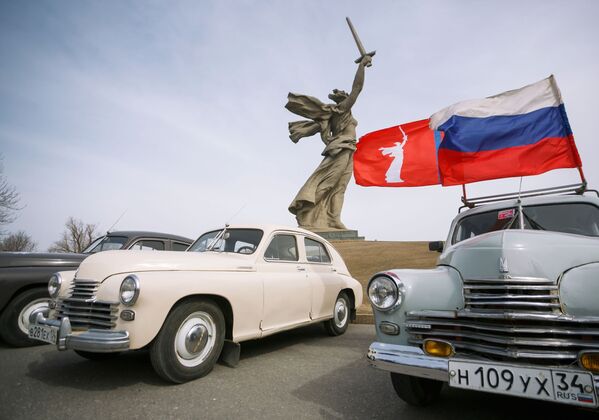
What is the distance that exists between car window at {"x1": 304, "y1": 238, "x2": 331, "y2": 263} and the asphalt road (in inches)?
57.6

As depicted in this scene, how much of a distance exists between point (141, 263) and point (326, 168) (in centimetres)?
1854

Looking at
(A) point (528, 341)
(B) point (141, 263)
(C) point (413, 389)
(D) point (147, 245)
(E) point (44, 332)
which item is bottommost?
(C) point (413, 389)

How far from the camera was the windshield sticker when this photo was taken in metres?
3.27

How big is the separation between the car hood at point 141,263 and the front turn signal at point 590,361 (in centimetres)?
291

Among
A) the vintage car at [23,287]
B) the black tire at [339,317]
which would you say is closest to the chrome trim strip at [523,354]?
the black tire at [339,317]

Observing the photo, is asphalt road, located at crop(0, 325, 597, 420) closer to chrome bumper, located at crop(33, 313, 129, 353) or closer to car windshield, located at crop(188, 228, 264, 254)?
chrome bumper, located at crop(33, 313, 129, 353)

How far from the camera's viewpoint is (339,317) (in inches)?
199

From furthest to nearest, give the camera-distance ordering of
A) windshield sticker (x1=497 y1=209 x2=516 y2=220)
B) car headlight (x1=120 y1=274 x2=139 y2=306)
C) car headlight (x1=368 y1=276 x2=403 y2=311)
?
windshield sticker (x1=497 y1=209 x2=516 y2=220) < car headlight (x1=120 y1=274 x2=139 y2=306) < car headlight (x1=368 y1=276 x2=403 y2=311)

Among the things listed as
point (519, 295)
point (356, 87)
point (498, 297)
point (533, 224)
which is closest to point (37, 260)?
point (498, 297)

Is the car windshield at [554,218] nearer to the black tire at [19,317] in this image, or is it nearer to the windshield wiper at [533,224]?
the windshield wiper at [533,224]

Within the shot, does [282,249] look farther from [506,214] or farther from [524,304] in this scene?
[524,304]

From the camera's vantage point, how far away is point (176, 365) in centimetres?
284

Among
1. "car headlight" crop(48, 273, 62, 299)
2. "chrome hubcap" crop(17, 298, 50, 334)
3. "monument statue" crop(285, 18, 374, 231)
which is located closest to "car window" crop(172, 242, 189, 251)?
"chrome hubcap" crop(17, 298, 50, 334)

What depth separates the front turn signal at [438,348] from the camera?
6.77 feet
